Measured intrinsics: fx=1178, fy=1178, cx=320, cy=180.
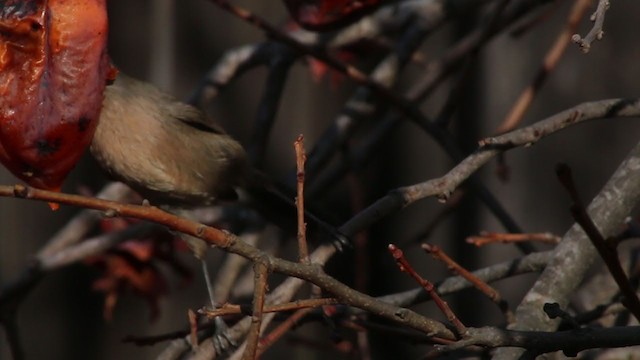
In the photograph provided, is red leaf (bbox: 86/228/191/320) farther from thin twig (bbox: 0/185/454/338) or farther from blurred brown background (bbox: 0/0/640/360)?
thin twig (bbox: 0/185/454/338)

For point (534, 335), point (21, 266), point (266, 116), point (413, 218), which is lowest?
point (21, 266)

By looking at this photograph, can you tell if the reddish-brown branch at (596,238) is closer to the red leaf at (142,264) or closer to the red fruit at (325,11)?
the red fruit at (325,11)

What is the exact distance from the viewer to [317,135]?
10.6 feet

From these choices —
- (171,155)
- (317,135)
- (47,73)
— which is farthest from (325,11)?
(317,135)

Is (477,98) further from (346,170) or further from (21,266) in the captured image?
(21,266)

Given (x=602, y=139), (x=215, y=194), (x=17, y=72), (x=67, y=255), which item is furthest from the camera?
(x=602, y=139)

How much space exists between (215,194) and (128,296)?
1029 millimetres

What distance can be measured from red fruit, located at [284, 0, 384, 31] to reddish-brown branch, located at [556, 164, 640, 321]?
0.80m

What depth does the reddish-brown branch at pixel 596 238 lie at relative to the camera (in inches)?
38.5

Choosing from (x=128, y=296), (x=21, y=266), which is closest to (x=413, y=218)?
Result: (x=128, y=296)

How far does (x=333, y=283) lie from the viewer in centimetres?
116

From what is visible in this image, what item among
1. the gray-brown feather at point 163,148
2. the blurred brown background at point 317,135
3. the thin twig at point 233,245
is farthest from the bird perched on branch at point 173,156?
the blurred brown background at point 317,135

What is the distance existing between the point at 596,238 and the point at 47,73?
710mm

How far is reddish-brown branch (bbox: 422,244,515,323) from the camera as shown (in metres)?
1.27
